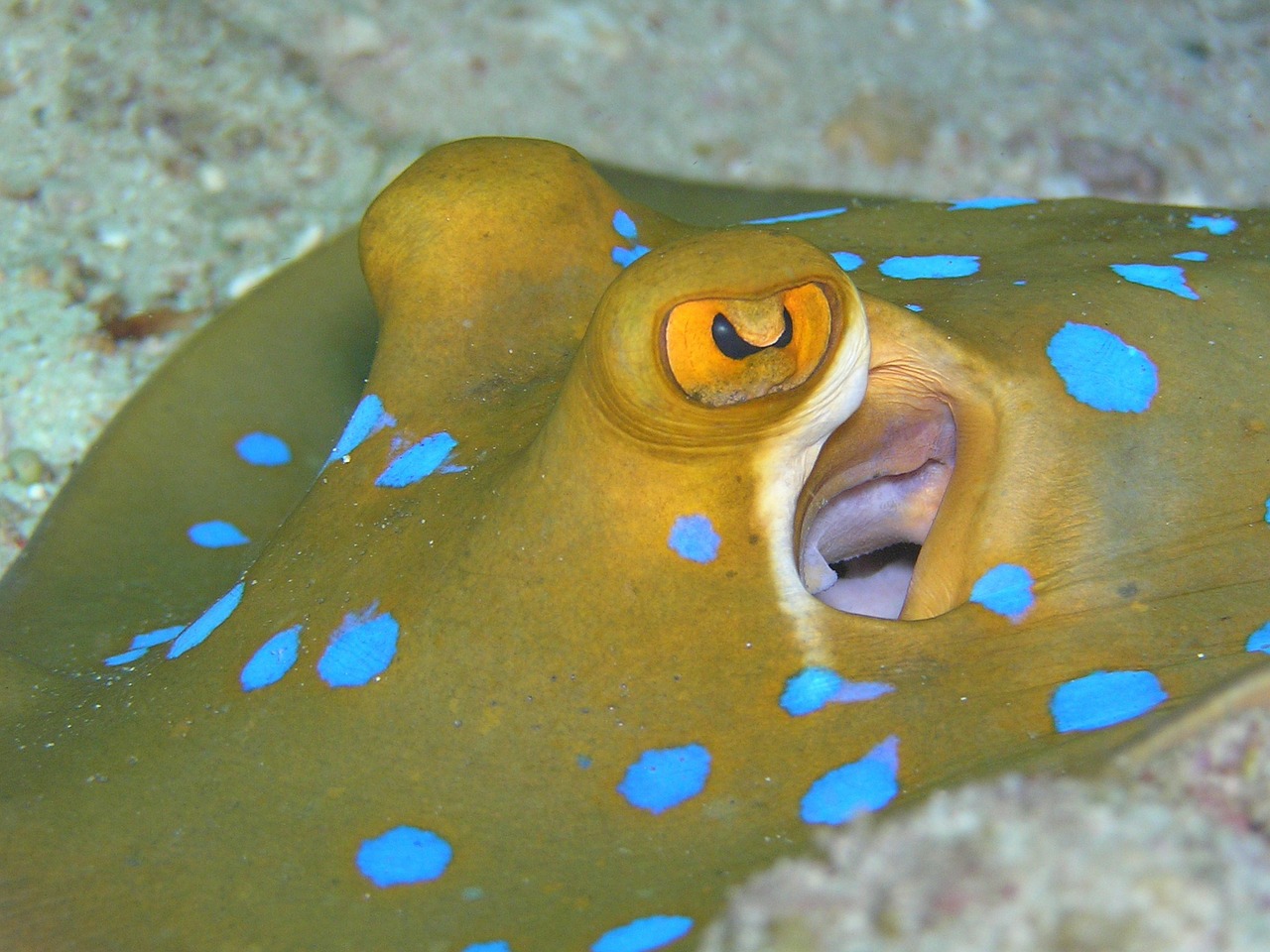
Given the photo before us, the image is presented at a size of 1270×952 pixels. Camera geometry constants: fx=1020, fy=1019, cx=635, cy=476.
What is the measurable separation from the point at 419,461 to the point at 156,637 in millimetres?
788

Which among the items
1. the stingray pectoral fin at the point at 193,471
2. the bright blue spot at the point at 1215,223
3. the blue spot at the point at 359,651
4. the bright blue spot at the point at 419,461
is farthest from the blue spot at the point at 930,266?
the stingray pectoral fin at the point at 193,471

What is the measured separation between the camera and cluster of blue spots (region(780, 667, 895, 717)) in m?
1.60

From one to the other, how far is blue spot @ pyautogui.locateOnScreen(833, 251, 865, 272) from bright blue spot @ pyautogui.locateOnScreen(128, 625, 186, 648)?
1.65 meters

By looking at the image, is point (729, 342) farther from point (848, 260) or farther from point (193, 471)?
point (193, 471)

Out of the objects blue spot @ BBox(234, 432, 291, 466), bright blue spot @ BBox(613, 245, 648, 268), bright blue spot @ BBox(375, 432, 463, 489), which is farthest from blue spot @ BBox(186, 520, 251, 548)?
bright blue spot @ BBox(613, 245, 648, 268)

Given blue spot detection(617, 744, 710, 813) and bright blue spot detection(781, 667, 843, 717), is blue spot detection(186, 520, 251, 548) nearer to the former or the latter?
blue spot detection(617, 744, 710, 813)

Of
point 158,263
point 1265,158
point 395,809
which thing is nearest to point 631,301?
point 395,809

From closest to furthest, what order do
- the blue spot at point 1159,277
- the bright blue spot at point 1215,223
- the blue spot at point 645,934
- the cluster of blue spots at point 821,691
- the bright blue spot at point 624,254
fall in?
the blue spot at point 645,934 → the cluster of blue spots at point 821,691 → the blue spot at point 1159,277 → the bright blue spot at point 624,254 → the bright blue spot at point 1215,223

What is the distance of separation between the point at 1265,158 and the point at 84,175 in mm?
5453

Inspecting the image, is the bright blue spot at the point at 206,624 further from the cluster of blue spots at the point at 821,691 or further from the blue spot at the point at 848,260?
the blue spot at the point at 848,260

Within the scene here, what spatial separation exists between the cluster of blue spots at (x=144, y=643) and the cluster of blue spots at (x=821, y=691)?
49.7 inches

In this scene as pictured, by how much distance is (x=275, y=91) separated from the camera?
14.9ft

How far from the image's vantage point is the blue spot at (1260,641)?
1.62 metres

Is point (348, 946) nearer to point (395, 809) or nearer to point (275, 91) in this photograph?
point (395, 809)
